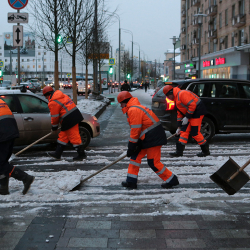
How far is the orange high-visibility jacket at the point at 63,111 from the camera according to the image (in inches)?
303

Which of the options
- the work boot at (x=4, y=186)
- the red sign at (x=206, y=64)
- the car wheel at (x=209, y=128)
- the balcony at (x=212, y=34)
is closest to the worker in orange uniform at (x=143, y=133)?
the work boot at (x=4, y=186)

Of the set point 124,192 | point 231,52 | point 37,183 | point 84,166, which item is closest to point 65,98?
point 84,166

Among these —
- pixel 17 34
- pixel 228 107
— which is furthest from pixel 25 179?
pixel 17 34

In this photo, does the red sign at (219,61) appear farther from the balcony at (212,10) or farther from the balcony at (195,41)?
the balcony at (195,41)

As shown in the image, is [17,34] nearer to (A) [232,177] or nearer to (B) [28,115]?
(B) [28,115]

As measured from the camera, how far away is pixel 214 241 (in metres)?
4.01

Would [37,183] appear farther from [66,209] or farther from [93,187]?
[66,209]

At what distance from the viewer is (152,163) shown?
575cm

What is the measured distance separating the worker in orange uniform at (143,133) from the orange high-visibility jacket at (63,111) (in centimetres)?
231

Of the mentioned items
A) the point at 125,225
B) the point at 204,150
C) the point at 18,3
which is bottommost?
the point at 125,225

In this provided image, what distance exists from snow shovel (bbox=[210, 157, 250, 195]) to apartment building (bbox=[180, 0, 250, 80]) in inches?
963

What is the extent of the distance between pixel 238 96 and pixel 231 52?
2852 cm

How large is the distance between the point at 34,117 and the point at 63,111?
1555mm

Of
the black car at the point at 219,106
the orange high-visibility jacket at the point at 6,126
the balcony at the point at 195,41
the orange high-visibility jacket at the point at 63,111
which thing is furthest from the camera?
the balcony at the point at 195,41
